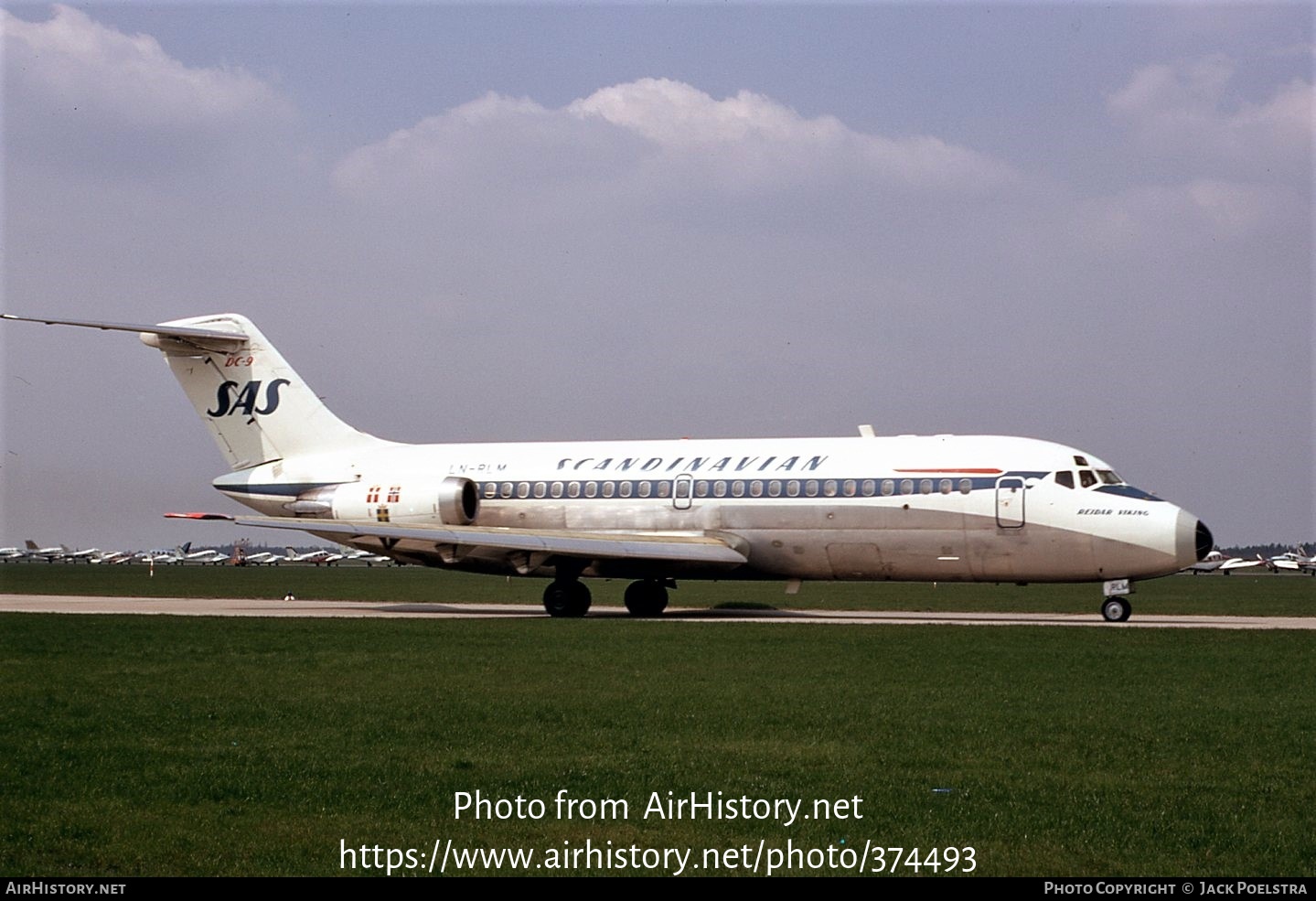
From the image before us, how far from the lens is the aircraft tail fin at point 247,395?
3656 cm

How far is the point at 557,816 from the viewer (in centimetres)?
931

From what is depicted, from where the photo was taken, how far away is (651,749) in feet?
38.6

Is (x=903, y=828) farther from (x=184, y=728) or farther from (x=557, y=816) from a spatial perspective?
(x=184, y=728)

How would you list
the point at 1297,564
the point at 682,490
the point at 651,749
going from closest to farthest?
the point at 651,749 → the point at 682,490 → the point at 1297,564

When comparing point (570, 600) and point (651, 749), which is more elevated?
point (570, 600)

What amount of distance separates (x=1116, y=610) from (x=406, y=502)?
16.0 meters

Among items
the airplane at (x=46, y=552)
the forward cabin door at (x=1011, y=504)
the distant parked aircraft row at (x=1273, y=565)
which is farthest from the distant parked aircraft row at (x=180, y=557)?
the forward cabin door at (x=1011, y=504)

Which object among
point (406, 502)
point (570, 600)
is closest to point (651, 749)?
point (570, 600)

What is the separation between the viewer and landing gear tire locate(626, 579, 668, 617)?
33562mm

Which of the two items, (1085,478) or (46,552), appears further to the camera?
(46,552)

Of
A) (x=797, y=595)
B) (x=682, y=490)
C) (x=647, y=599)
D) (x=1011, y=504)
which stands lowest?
(x=797, y=595)

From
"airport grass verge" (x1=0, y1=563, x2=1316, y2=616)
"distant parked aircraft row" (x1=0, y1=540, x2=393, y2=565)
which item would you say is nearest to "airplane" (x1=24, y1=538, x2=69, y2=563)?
"distant parked aircraft row" (x1=0, y1=540, x2=393, y2=565)

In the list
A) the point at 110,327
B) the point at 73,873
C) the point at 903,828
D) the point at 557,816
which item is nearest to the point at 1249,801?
the point at 903,828

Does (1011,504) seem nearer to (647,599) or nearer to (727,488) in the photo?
(727,488)
